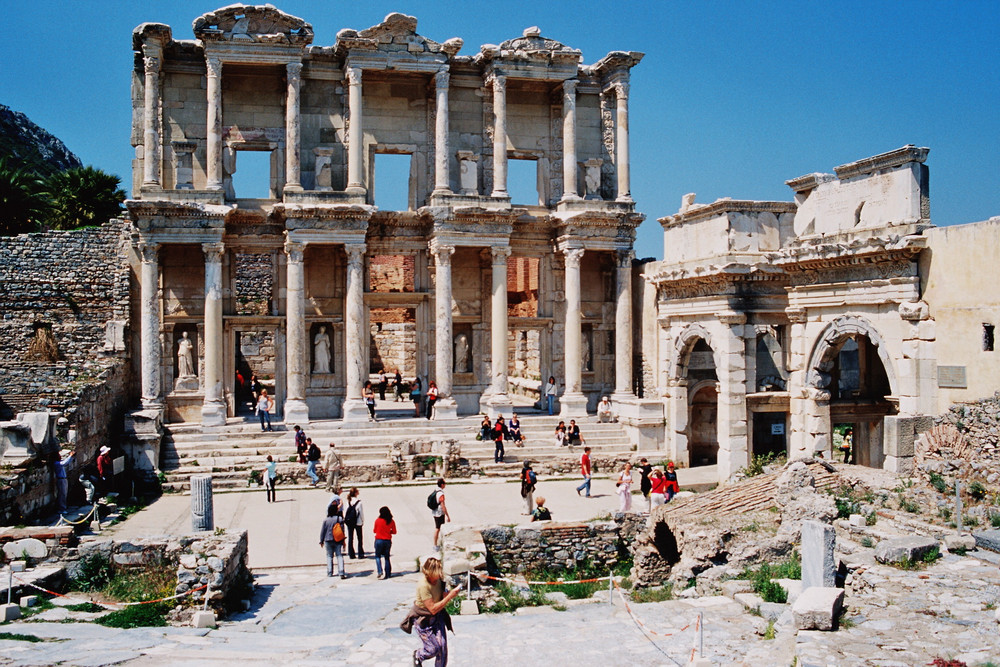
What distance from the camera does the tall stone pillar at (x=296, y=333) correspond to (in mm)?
26562

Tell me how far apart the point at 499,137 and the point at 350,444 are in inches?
410

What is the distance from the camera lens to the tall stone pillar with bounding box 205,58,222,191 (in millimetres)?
26422

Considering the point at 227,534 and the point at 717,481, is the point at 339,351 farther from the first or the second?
the point at 227,534

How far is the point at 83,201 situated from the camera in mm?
35719

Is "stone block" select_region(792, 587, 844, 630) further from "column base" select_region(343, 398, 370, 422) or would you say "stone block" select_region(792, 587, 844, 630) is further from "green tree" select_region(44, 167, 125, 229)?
"green tree" select_region(44, 167, 125, 229)

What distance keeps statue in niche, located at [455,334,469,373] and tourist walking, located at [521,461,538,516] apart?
1003 centimetres

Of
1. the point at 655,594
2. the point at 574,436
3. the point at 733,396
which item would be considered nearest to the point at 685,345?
the point at 733,396

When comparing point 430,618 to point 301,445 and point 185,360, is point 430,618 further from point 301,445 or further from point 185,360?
point 185,360

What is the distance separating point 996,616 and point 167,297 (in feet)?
78.2

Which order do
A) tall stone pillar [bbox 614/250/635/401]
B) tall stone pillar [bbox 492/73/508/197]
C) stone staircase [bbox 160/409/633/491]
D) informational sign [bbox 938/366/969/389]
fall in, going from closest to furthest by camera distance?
informational sign [bbox 938/366/969/389] < stone staircase [bbox 160/409/633/491] < tall stone pillar [bbox 492/73/508/197] < tall stone pillar [bbox 614/250/635/401]

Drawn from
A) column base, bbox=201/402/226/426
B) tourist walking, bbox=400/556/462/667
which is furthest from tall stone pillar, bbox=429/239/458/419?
tourist walking, bbox=400/556/462/667

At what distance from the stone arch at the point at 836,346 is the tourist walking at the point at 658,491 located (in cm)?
390

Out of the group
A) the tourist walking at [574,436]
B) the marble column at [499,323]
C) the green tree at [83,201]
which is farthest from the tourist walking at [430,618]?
the green tree at [83,201]

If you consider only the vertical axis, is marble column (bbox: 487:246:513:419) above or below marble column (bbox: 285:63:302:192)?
below
